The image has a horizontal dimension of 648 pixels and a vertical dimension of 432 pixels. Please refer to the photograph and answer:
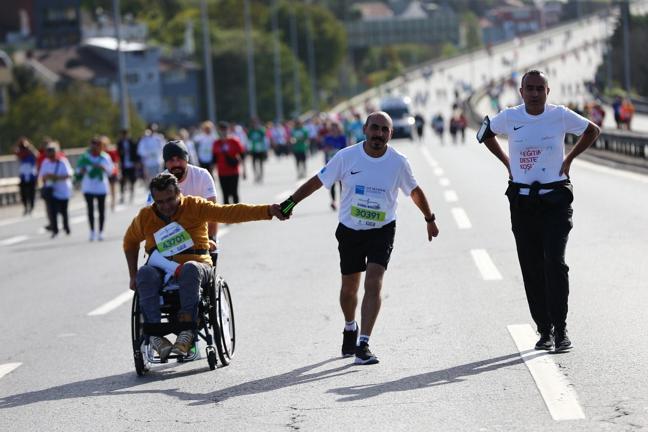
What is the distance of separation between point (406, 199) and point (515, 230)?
17.7 meters

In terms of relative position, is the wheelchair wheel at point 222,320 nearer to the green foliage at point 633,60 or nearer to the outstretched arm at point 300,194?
the outstretched arm at point 300,194

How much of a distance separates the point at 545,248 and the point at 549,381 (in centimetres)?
140

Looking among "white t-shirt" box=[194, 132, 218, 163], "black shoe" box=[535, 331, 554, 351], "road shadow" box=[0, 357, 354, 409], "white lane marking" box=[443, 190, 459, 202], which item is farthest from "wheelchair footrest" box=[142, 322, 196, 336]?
"white t-shirt" box=[194, 132, 218, 163]

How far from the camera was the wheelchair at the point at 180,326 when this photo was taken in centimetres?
880

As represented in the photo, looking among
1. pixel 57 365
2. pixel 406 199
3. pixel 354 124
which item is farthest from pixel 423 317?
pixel 354 124

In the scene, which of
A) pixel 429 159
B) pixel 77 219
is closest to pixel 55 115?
pixel 429 159

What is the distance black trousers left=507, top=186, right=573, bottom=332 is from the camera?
29.6 feet

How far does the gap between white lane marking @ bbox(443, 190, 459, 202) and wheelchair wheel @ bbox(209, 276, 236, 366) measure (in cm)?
1573

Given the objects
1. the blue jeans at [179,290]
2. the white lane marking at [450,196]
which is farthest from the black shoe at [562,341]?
the white lane marking at [450,196]

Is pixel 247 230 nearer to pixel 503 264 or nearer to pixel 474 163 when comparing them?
pixel 503 264

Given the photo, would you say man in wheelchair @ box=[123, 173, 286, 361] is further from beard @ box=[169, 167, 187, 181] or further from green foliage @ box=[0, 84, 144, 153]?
green foliage @ box=[0, 84, 144, 153]

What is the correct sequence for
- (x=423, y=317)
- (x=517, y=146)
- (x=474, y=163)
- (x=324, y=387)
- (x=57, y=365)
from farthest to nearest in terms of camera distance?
(x=474, y=163), (x=423, y=317), (x=57, y=365), (x=517, y=146), (x=324, y=387)

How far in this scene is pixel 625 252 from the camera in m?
14.9

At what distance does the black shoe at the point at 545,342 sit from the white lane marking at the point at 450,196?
1576 centimetres
